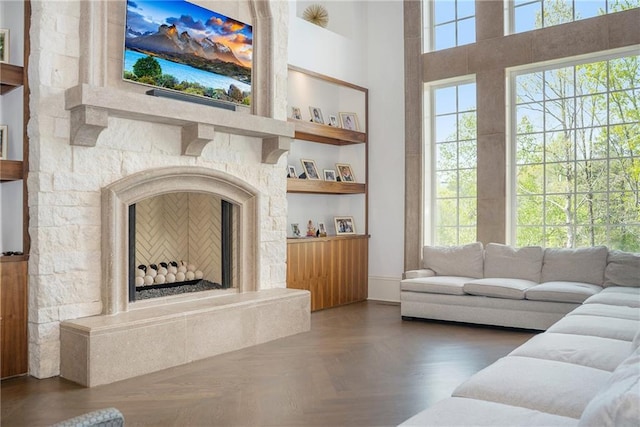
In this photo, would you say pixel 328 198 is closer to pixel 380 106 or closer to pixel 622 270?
pixel 380 106

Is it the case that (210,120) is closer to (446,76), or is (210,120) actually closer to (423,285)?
(423,285)

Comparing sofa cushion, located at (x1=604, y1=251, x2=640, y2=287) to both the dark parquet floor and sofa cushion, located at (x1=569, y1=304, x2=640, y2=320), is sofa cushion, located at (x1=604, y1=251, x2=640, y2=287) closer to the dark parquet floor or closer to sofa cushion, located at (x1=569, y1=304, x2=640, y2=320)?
the dark parquet floor

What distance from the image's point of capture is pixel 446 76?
260 inches

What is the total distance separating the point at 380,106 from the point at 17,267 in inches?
190

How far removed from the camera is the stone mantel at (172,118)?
3721 millimetres

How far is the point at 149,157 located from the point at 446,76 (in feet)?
12.9

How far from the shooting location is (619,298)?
4.17 meters

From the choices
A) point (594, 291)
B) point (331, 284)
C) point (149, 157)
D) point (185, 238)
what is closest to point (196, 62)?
point (149, 157)

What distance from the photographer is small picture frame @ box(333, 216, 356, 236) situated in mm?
6930

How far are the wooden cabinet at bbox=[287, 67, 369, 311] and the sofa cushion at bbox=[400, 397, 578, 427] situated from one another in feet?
13.3

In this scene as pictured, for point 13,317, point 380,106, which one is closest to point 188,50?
point 13,317

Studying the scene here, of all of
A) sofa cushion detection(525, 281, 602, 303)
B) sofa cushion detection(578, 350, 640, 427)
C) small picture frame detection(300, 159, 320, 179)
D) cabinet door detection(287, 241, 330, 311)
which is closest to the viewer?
sofa cushion detection(578, 350, 640, 427)

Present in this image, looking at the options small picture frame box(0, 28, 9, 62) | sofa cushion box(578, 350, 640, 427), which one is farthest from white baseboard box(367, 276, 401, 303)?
sofa cushion box(578, 350, 640, 427)

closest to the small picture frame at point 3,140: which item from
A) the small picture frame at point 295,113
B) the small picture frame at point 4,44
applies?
the small picture frame at point 4,44
